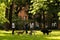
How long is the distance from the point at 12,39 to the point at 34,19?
34748 mm

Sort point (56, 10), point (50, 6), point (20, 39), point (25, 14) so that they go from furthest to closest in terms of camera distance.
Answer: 1. point (25, 14)
2. point (56, 10)
3. point (50, 6)
4. point (20, 39)

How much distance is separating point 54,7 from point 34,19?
21335mm

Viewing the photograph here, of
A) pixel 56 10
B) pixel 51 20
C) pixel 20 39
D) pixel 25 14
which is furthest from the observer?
pixel 25 14

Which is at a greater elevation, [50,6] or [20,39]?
[50,6]

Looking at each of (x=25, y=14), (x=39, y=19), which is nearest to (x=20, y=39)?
(x=39, y=19)

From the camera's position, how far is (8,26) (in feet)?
187

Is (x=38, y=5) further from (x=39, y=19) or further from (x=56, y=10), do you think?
(x=39, y=19)

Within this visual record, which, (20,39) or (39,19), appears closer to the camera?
(20,39)

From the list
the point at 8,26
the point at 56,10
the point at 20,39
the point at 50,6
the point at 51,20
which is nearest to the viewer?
the point at 20,39

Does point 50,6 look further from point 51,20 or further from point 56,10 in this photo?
point 51,20

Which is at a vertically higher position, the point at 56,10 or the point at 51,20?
the point at 56,10

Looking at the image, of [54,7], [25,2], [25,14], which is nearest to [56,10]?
[54,7]

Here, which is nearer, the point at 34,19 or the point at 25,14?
the point at 34,19

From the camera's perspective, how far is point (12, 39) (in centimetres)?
3019
